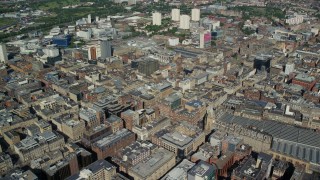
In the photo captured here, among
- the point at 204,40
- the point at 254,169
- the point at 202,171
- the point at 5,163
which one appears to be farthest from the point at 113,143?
the point at 204,40

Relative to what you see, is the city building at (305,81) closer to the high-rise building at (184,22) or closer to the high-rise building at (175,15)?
the high-rise building at (184,22)

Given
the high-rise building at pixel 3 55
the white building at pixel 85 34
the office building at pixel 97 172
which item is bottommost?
the office building at pixel 97 172

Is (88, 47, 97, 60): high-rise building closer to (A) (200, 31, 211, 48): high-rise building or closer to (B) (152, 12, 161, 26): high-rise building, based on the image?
(A) (200, 31, 211, 48): high-rise building

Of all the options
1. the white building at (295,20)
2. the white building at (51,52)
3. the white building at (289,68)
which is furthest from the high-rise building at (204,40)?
the white building at (295,20)

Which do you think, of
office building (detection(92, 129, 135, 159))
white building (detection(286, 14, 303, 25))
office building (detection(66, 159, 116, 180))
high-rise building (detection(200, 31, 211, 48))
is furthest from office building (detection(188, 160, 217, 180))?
white building (detection(286, 14, 303, 25))

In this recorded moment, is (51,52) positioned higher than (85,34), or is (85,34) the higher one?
(85,34)

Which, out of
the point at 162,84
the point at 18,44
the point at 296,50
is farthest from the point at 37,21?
the point at 296,50

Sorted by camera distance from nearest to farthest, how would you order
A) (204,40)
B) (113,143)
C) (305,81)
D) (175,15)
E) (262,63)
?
(113,143) → (305,81) → (262,63) → (204,40) → (175,15)

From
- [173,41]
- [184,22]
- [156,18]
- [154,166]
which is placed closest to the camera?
[154,166]

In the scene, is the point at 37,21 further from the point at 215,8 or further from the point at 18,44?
the point at 215,8

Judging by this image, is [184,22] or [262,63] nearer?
[262,63]

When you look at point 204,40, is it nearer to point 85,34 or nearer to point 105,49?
point 105,49

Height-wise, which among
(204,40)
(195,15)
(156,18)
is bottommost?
(204,40)
